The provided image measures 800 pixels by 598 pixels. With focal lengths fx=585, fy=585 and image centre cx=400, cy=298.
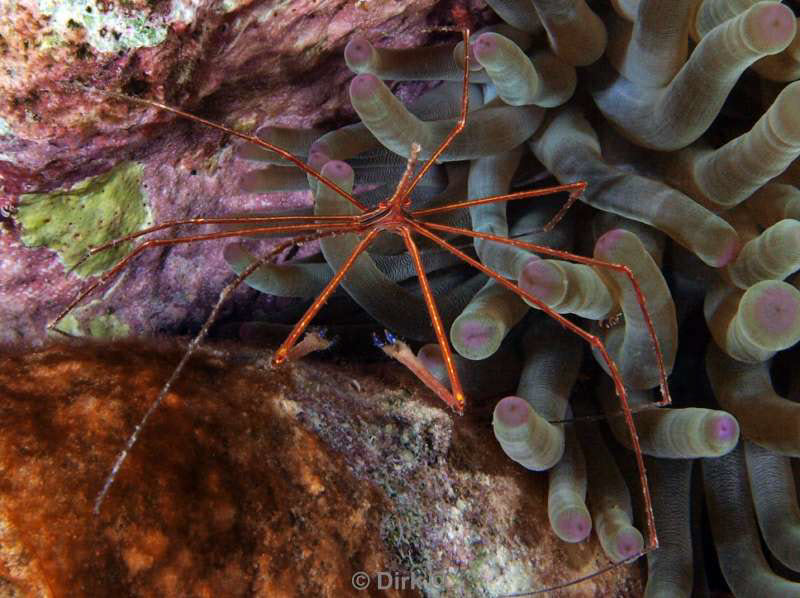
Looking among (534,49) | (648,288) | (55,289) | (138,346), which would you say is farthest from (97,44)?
(648,288)

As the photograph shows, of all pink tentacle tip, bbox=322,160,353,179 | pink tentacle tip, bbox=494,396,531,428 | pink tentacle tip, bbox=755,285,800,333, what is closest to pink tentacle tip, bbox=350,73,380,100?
pink tentacle tip, bbox=322,160,353,179

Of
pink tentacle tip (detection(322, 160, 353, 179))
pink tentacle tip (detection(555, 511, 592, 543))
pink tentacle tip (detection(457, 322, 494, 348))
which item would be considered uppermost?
pink tentacle tip (detection(322, 160, 353, 179))

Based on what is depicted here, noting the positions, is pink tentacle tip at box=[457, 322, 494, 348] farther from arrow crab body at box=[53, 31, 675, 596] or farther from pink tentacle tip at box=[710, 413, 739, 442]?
pink tentacle tip at box=[710, 413, 739, 442]

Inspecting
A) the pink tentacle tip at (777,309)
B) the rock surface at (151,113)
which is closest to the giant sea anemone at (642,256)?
the pink tentacle tip at (777,309)

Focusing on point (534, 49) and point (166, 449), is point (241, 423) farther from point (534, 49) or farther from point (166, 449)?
point (534, 49)

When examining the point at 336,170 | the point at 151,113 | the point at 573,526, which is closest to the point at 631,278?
the point at 573,526

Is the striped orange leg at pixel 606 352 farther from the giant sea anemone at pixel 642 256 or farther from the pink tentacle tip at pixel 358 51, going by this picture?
the pink tentacle tip at pixel 358 51

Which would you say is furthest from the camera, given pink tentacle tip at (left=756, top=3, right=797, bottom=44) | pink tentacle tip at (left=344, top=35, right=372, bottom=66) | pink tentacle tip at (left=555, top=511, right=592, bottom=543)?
pink tentacle tip at (left=344, top=35, right=372, bottom=66)

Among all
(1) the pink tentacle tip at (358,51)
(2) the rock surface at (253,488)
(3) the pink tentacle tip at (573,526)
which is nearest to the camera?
(2) the rock surface at (253,488)
